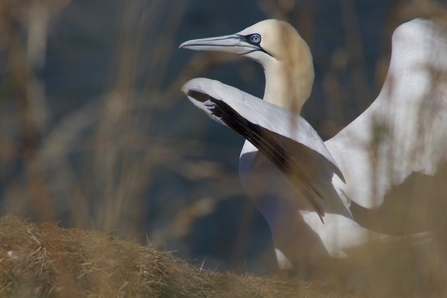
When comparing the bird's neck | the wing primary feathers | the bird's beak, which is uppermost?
the wing primary feathers

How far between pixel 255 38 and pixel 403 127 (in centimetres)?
161

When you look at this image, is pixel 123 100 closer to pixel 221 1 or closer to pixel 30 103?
pixel 30 103

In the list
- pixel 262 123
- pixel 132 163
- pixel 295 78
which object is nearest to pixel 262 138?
pixel 262 123

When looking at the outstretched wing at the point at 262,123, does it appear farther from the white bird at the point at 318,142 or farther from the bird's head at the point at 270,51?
the bird's head at the point at 270,51

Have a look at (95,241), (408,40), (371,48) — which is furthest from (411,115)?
(371,48)

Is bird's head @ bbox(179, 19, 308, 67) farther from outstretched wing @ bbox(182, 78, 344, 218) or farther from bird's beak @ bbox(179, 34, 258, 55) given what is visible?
outstretched wing @ bbox(182, 78, 344, 218)

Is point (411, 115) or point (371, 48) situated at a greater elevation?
point (411, 115)

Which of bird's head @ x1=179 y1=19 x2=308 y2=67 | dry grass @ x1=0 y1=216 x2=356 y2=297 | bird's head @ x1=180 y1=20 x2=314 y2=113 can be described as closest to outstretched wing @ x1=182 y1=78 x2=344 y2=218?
dry grass @ x1=0 y1=216 x2=356 y2=297

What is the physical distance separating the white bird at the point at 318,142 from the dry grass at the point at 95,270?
0.44m

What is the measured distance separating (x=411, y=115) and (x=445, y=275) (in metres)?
1.91

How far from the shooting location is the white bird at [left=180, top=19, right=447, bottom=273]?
8.71 ft

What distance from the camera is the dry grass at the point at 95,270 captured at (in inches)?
109

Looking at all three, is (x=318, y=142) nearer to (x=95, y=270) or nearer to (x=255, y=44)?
(x=95, y=270)

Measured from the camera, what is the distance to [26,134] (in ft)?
6.20
